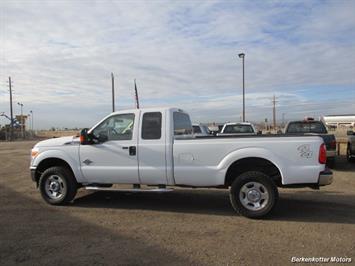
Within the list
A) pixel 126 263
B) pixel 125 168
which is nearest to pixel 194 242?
pixel 126 263

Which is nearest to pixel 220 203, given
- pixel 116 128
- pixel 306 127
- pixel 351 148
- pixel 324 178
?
pixel 324 178

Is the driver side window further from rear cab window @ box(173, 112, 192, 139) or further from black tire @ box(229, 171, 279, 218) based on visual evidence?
black tire @ box(229, 171, 279, 218)

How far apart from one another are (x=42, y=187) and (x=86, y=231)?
2.52 meters

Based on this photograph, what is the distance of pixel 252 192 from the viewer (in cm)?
739

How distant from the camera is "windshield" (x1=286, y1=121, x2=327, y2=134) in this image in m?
15.5

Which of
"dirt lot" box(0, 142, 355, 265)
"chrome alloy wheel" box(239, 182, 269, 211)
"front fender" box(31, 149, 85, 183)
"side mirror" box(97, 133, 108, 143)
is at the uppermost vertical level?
"side mirror" box(97, 133, 108, 143)

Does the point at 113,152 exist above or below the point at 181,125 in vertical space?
below

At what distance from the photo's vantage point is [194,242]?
598 centimetres

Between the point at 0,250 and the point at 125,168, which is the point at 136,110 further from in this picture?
the point at 0,250

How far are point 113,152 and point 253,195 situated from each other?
2.89 metres

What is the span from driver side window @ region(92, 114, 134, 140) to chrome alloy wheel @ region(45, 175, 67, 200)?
1296mm

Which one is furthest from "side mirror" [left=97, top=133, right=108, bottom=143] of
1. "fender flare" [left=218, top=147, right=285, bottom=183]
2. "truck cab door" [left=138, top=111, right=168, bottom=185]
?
"fender flare" [left=218, top=147, right=285, bottom=183]

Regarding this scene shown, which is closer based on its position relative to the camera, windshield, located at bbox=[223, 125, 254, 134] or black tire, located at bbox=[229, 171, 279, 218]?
black tire, located at bbox=[229, 171, 279, 218]

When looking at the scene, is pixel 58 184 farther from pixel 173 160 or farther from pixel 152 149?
pixel 173 160
